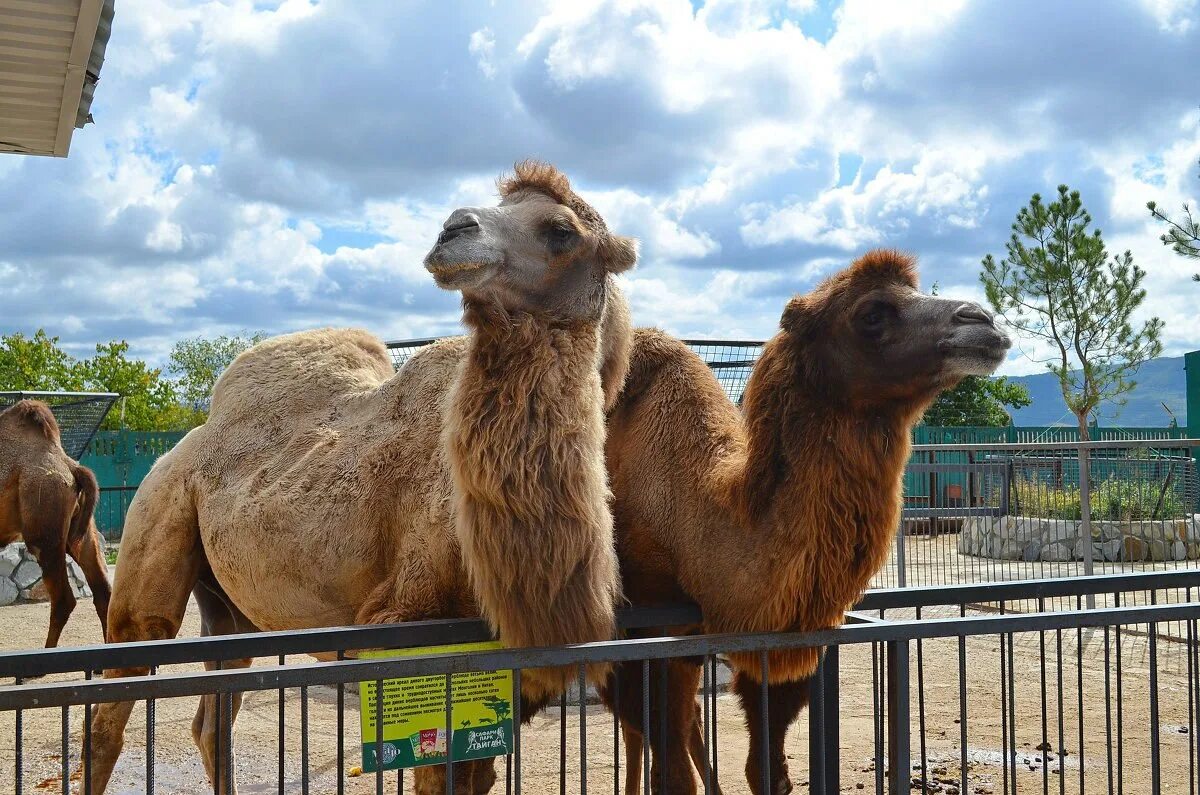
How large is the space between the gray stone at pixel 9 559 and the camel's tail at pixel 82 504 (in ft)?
12.9

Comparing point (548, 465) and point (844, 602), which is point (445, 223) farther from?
point (844, 602)

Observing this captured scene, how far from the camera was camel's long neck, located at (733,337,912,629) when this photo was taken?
10.0 ft

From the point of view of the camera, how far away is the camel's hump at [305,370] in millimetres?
4691

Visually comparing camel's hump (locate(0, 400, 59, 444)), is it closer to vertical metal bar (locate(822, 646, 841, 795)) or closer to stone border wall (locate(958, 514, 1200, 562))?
vertical metal bar (locate(822, 646, 841, 795))

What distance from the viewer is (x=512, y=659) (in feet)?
7.63

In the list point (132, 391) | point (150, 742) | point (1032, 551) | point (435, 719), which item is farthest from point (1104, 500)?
point (132, 391)

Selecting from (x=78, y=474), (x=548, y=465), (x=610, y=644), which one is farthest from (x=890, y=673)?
(x=78, y=474)

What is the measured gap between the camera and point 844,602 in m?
3.07

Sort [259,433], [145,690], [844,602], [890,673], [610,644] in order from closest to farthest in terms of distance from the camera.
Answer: [145,690]
[610,644]
[890,673]
[844,602]
[259,433]

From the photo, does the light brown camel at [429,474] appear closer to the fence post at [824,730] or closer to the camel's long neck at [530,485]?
the camel's long neck at [530,485]

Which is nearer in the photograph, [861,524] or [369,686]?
[369,686]

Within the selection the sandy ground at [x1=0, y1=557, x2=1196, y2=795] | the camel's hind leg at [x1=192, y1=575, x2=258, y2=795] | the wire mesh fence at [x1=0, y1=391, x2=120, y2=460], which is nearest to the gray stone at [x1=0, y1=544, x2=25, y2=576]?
the wire mesh fence at [x1=0, y1=391, x2=120, y2=460]

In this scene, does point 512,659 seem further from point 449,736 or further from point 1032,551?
point 1032,551

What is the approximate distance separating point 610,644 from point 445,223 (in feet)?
4.13
